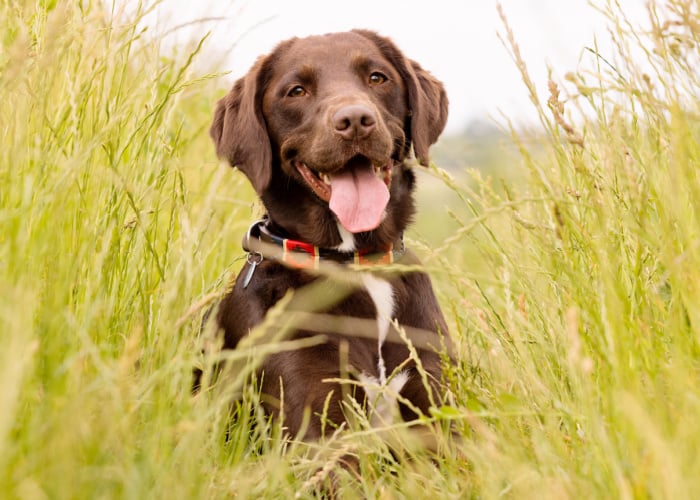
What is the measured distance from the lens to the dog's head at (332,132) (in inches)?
131

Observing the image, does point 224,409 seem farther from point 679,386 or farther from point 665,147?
point 665,147

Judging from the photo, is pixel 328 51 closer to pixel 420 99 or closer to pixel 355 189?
pixel 420 99

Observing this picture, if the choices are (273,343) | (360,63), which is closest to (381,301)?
(360,63)

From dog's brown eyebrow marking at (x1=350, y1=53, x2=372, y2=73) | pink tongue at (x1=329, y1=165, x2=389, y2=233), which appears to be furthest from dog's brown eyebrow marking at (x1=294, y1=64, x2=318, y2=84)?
pink tongue at (x1=329, y1=165, x2=389, y2=233)

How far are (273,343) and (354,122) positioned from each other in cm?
176

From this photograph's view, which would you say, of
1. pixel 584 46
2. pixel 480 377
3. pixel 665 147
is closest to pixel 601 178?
pixel 665 147

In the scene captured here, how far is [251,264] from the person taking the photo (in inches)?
132

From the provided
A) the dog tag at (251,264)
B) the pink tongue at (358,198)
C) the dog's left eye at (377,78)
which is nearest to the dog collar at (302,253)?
the dog tag at (251,264)

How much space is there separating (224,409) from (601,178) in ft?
4.12

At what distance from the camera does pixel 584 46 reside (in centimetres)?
257

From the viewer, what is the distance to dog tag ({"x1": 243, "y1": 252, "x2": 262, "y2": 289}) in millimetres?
3322

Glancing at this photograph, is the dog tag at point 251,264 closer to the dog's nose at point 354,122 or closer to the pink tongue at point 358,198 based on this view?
the pink tongue at point 358,198

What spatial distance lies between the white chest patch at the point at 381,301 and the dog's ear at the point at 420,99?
0.61 metres

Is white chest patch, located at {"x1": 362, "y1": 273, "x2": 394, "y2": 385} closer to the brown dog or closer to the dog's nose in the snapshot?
the brown dog
